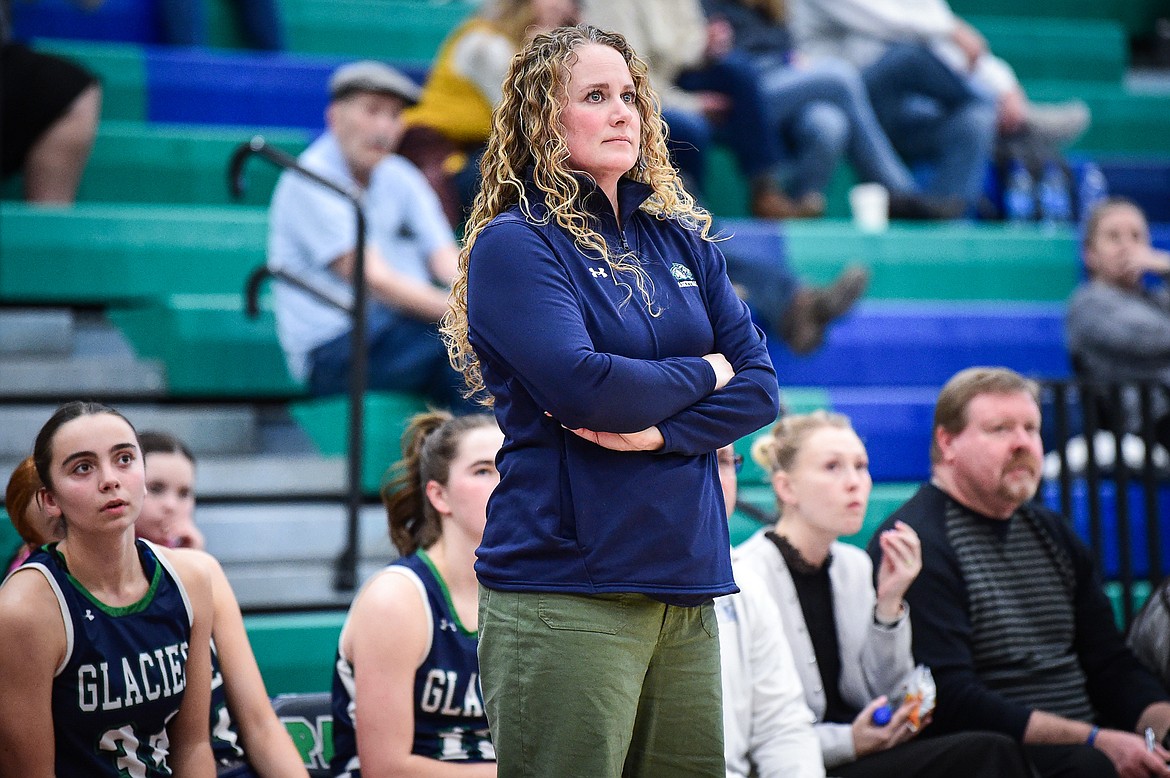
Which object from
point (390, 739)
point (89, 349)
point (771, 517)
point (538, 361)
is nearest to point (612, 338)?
point (538, 361)

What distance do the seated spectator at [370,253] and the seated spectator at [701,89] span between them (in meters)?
1.24

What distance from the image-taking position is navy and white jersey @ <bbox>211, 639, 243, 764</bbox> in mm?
2770

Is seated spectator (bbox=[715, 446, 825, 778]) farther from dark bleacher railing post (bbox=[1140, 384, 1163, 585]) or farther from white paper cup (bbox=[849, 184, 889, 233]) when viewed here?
white paper cup (bbox=[849, 184, 889, 233])

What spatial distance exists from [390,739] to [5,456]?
2.03m

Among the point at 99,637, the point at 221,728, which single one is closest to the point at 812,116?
the point at 221,728

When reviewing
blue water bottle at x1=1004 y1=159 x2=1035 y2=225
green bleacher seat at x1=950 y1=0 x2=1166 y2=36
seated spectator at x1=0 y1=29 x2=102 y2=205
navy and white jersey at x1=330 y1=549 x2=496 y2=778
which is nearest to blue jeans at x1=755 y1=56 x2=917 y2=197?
blue water bottle at x1=1004 y1=159 x2=1035 y2=225

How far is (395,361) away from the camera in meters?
4.42

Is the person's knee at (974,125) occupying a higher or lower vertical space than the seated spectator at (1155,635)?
higher

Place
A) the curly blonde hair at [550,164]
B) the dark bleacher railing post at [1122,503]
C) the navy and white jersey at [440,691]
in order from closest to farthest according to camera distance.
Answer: the curly blonde hair at [550,164], the navy and white jersey at [440,691], the dark bleacher railing post at [1122,503]

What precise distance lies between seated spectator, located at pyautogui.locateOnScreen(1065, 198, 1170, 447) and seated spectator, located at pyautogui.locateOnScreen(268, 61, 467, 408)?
7.28ft

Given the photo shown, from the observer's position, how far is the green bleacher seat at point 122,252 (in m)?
4.64

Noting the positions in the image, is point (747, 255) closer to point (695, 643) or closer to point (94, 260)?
point (94, 260)

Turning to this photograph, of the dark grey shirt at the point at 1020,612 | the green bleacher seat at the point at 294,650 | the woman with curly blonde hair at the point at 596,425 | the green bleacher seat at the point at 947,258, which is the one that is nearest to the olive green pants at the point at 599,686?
the woman with curly blonde hair at the point at 596,425

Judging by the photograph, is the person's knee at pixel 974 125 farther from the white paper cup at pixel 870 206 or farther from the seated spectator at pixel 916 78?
the white paper cup at pixel 870 206
